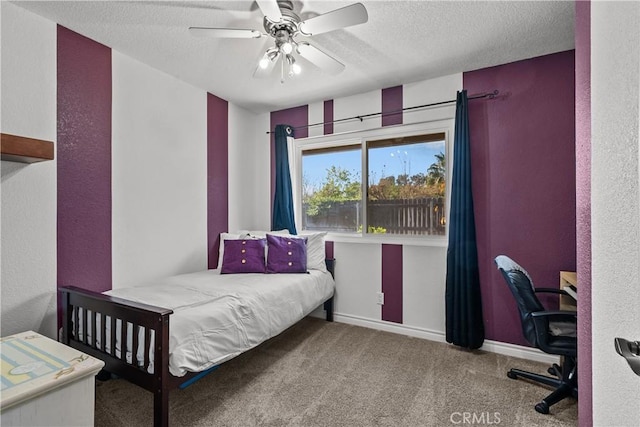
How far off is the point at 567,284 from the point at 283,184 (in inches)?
106

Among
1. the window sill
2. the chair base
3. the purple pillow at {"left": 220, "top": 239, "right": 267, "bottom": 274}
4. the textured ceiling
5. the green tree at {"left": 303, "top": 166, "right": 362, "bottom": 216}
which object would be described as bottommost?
the chair base

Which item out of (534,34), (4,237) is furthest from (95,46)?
(534,34)

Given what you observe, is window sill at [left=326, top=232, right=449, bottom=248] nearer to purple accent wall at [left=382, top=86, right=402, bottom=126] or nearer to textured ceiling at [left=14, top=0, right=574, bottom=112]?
purple accent wall at [left=382, top=86, right=402, bottom=126]

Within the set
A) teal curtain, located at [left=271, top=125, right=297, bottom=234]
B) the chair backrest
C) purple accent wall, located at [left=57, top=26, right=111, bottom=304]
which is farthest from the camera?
teal curtain, located at [left=271, top=125, right=297, bottom=234]

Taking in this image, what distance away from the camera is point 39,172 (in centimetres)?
197

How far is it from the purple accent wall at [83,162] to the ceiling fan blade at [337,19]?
1.66 meters

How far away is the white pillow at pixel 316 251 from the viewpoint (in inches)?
128

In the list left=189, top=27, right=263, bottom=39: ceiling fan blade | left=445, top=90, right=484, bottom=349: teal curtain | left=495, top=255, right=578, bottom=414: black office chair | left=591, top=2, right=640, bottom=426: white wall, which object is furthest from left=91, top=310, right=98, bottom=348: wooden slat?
left=445, top=90, right=484, bottom=349: teal curtain

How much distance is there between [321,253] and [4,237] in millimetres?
2413

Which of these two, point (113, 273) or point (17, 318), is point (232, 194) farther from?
point (17, 318)

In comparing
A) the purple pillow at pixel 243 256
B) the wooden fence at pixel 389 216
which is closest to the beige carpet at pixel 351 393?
the purple pillow at pixel 243 256

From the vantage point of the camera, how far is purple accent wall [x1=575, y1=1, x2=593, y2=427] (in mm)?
1110

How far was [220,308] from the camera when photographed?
6.45 ft

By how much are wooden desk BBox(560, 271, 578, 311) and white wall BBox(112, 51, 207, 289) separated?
310 centimetres
